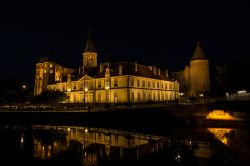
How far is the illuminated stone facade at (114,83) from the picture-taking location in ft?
181

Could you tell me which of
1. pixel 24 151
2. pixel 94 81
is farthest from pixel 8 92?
pixel 24 151

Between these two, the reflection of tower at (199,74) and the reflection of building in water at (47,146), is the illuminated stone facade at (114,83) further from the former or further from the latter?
the reflection of building in water at (47,146)

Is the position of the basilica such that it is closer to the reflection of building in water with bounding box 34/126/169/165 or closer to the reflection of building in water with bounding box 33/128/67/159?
the reflection of building in water with bounding box 33/128/67/159

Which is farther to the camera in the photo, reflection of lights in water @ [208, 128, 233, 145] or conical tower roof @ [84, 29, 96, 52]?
conical tower roof @ [84, 29, 96, 52]

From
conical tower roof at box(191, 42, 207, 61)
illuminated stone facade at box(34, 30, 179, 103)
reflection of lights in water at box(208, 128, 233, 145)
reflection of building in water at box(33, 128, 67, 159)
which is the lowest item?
Answer: reflection of building in water at box(33, 128, 67, 159)

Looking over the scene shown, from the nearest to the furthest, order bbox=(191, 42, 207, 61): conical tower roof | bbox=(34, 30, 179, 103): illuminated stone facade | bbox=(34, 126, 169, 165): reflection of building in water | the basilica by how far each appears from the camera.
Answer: bbox=(34, 126, 169, 165): reflection of building in water → bbox=(34, 30, 179, 103): illuminated stone facade → the basilica → bbox=(191, 42, 207, 61): conical tower roof

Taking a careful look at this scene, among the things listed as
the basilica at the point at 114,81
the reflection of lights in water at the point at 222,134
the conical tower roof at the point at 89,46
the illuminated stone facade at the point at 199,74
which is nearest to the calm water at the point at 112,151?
the reflection of lights in water at the point at 222,134

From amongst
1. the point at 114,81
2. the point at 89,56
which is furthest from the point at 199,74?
the point at 89,56

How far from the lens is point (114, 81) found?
2202 inches

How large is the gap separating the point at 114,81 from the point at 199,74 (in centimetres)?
2411

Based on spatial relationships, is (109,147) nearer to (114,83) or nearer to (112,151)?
(112,151)

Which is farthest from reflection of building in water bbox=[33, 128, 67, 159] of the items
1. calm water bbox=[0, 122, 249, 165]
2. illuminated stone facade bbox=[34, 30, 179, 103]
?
illuminated stone facade bbox=[34, 30, 179, 103]

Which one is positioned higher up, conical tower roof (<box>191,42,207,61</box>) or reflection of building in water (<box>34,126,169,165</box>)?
conical tower roof (<box>191,42,207,61</box>)

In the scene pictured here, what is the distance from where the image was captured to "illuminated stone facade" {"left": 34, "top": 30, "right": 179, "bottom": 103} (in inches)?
2168
